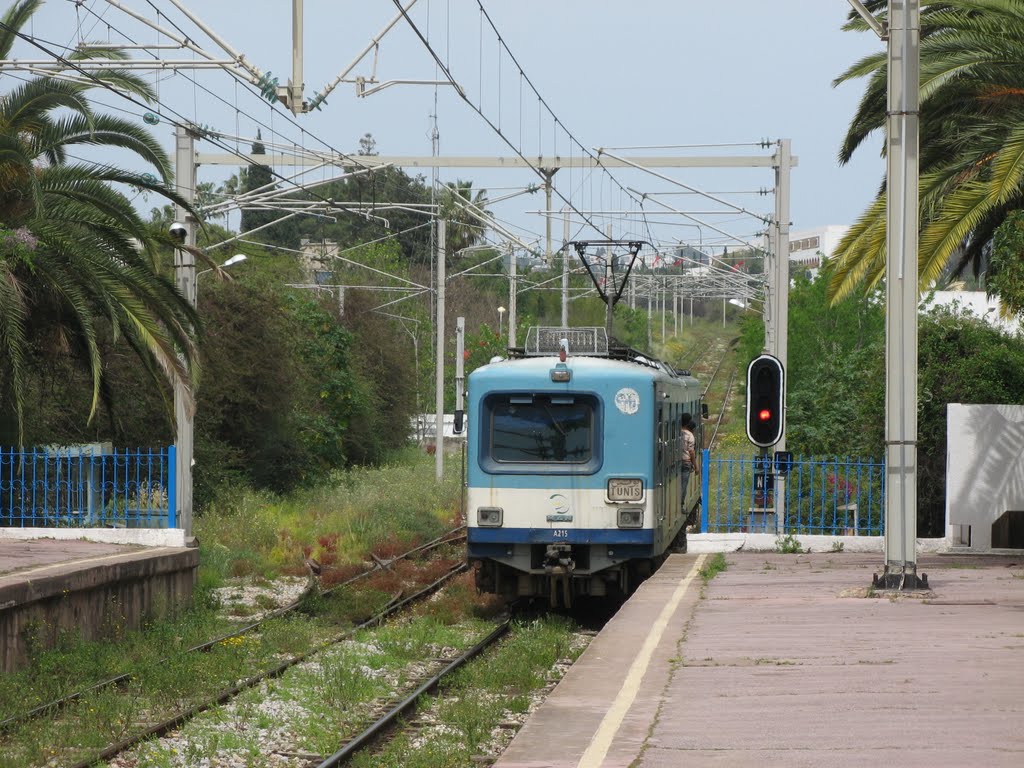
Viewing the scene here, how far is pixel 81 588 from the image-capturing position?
558 inches

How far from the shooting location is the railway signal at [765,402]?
54.9ft

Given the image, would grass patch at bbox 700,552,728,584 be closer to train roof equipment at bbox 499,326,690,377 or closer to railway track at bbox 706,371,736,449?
train roof equipment at bbox 499,326,690,377

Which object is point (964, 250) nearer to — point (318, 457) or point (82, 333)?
point (82, 333)

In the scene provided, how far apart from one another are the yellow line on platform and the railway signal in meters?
4.30

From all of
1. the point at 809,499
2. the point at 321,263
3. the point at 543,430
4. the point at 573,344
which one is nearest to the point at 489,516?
the point at 543,430

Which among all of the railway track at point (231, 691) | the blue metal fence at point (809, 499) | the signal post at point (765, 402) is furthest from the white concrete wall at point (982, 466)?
the railway track at point (231, 691)

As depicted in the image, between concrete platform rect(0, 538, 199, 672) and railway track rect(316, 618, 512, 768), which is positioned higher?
concrete platform rect(0, 538, 199, 672)

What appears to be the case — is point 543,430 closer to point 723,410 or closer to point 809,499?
point 809,499

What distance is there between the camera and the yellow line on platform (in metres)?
6.72

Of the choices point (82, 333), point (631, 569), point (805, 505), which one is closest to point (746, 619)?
point (631, 569)

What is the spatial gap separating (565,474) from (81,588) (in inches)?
206

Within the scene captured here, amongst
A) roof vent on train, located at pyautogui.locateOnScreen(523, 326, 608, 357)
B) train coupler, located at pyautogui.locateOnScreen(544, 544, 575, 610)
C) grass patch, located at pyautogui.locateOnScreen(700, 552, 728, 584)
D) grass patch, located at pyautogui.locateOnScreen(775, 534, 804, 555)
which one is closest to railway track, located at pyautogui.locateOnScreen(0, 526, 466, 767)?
train coupler, located at pyautogui.locateOnScreen(544, 544, 575, 610)

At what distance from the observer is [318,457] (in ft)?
120

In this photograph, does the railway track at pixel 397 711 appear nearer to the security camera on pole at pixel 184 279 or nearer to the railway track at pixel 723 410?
the security camera on pole at pixel 184 279
